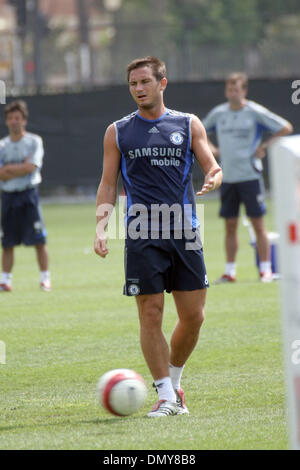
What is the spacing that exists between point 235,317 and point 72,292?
2.91m

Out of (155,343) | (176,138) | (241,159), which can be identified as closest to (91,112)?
(241,159)

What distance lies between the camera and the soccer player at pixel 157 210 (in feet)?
21.5

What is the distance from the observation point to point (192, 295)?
6.63 metres

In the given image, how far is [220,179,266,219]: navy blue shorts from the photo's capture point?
13.2 meters

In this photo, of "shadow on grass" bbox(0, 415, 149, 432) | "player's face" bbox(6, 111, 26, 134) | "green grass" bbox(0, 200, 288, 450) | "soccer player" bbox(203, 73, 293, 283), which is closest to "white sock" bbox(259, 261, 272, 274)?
"soccer player" bbox(203, 73, 293, 283)

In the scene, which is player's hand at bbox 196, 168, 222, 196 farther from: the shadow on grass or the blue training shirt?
the shadow on grass

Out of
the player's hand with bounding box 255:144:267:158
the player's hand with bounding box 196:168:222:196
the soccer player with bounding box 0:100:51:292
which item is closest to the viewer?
the player's hand with bounding box 196:168:222:196

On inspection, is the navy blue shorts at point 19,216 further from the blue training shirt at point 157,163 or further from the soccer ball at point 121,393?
the soccer ball at point 121,393

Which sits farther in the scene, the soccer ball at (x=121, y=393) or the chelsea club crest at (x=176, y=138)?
the chelsea club crest at (x=176, y=138)

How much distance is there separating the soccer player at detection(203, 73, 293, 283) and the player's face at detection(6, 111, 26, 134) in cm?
231

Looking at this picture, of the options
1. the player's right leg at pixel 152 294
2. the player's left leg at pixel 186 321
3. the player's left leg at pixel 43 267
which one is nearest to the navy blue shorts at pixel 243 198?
the player's left leg at pixel 43 267

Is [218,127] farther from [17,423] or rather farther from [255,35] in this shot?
[255,35]

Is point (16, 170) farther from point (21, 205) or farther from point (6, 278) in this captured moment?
point (6, 278)

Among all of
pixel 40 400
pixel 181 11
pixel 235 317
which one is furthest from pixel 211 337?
pixel 181 11
